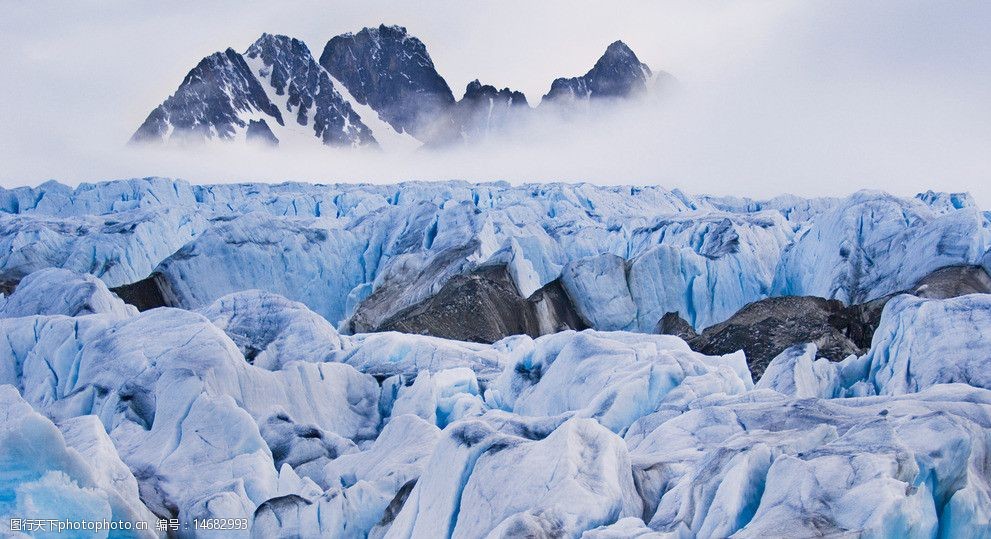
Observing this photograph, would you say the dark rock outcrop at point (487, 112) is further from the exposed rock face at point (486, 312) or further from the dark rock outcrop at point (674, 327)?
the dark rock outcrop at point (674, 327)

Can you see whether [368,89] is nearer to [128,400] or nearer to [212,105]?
[212,105]

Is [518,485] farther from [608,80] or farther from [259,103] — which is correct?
[608,80]

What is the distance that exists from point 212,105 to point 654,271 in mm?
84815

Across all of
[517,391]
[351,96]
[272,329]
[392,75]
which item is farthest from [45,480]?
[351,96]

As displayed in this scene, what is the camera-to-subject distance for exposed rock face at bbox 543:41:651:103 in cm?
10944

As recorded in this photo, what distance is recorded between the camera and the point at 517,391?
12195 millimetres

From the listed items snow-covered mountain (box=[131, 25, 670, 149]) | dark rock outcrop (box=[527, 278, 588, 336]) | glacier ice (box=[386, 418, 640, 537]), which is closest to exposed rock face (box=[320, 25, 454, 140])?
snow-covered mountain (box=[131, 25, 670, 149])

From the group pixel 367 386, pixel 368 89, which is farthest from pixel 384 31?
pixel 367 386

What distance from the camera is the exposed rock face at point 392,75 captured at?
120062 mm

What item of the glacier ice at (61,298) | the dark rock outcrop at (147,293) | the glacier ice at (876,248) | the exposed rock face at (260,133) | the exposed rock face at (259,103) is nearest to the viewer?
the glacier ice at (61,298)

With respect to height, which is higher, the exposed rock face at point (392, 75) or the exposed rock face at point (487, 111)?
the exposed rock face at point (392, 75)

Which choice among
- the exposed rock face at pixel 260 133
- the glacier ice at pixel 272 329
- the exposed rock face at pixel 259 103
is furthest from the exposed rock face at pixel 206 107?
the glacier ice at pixel 272 329

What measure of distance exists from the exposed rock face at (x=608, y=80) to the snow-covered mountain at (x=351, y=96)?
0.40 ft

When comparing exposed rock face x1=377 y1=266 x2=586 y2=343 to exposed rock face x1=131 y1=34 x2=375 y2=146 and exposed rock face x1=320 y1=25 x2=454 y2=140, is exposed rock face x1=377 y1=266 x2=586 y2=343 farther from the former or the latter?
exposed rock face x1=320 y1=25 x2=454 y2=140
